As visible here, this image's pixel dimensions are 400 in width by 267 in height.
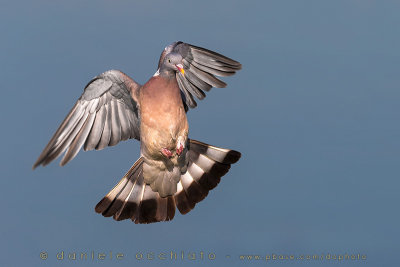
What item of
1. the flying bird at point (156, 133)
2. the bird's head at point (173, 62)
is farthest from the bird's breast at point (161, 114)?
the bird's head at point (173, 62)

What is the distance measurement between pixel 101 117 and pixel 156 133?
1032mm

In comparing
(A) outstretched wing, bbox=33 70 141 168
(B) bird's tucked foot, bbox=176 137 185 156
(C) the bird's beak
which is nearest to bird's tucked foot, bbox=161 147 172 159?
(B) bird's tucked foot, bbox=176 137 185 156

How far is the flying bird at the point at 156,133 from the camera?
39.1 feet

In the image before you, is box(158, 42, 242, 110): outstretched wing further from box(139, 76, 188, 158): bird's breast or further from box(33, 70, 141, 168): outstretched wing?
box(33, 70, 141, 168): outstretched wing

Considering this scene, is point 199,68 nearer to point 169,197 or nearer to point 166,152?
point 166,152

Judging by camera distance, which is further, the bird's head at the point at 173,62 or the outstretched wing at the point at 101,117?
the bird's head at the point at 173,62

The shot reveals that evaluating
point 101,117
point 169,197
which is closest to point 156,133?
point 101,117

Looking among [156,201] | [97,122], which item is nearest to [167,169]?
[156,201]

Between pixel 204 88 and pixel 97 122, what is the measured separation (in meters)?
2.05

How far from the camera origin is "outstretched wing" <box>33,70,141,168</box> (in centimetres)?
1173

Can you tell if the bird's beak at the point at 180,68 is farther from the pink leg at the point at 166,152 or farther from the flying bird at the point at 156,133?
the pink leg at the point at 166,152

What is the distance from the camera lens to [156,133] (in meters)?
11.9

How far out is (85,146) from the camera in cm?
1196

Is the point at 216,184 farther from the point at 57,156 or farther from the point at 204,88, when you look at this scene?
the point at 57,156
